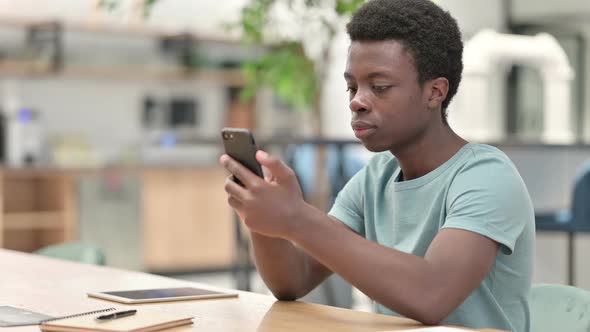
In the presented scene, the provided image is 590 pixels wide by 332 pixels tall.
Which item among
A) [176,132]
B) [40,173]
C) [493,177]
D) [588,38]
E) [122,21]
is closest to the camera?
[493,177]

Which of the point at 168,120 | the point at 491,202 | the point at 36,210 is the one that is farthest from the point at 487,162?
the point at 168,120

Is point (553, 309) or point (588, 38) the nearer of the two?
point (553, 309)

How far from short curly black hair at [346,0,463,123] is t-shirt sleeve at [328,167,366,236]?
0.90ft

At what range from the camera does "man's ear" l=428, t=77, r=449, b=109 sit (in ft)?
5.46

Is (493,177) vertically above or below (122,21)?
below

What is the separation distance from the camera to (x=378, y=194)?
71.6 inches

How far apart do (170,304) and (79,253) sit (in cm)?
94

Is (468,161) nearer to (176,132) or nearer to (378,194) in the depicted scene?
(378,194)

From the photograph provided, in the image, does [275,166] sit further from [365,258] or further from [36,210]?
[36,210]

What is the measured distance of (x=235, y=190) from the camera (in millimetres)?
1450

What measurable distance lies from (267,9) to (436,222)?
2.08m

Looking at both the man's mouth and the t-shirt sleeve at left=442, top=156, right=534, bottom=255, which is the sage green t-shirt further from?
the man's mouth

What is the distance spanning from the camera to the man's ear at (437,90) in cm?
166

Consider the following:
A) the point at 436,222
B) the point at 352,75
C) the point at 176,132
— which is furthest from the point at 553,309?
the point at 176,132
